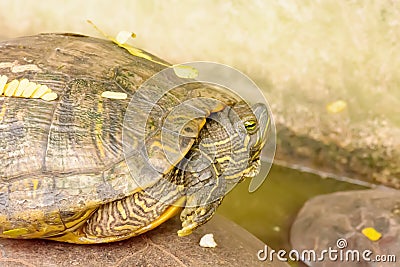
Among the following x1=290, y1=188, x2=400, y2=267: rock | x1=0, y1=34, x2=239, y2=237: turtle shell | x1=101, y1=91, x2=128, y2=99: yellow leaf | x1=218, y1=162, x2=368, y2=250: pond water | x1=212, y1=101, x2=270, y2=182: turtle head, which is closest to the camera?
x1=0, y1=34, x2=239, y2=237: turtle shell

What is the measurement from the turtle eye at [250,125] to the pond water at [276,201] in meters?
1.50

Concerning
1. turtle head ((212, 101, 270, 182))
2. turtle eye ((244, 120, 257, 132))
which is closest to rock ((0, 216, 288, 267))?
turtle head ((212, 101, 270, 182))

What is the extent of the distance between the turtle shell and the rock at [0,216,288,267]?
6.9 inches

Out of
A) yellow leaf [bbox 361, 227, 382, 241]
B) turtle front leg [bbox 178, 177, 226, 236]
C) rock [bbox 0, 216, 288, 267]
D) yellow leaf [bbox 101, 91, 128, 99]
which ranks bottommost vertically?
yellow leaf [bbox 361, 227, 382, 241]

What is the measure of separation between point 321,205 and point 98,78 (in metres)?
2.08

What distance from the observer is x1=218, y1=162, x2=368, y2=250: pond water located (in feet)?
13.1

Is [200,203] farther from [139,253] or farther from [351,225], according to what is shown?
[351,225]

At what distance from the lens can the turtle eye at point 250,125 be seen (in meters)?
2.61

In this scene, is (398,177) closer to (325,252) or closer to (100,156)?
(325,252)

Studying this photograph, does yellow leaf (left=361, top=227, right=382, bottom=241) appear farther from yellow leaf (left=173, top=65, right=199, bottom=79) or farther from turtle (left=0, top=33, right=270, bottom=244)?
yellow leaf (left=173, top=65, right=199, bottom=79)

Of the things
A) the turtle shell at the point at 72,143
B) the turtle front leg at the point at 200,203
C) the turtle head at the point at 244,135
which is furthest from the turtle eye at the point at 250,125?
the turtle front leg at the point at 200,203

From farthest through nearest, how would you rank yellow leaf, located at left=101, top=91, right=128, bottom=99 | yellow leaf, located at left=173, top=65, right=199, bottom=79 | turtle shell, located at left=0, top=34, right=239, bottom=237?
1. yellow leaf, located at left=173, top=65, right=199, bottom=79
2. yellow leaf, located at left=101, top=91, right=128, bottom=99
3. turtle shell, located at left=0, top=34, right=239, bottom=237

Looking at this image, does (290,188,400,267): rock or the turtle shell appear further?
(290,188,400,267): rock

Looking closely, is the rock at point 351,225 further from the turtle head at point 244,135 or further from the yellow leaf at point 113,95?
the yellow leaf at point 113,95
